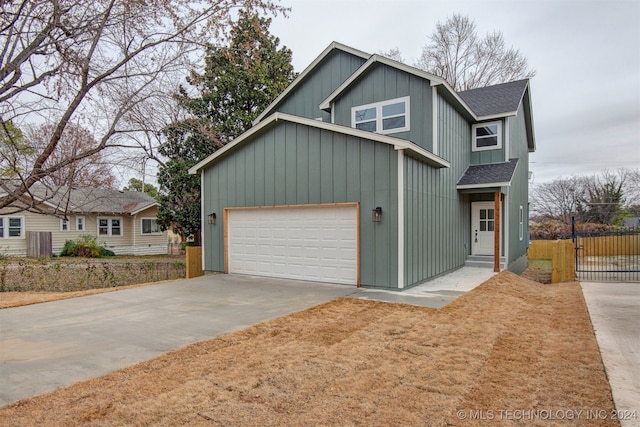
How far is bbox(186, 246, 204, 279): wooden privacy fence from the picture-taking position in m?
11.7

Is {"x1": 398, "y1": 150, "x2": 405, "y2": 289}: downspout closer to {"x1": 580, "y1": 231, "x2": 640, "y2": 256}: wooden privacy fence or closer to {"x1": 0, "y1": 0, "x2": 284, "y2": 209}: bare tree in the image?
{"x1": 0, "y1": 0, "x2": 284, "y2": 209}: bare tree

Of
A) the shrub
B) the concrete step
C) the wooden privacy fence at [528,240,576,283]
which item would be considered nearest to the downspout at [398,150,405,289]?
the concrete step

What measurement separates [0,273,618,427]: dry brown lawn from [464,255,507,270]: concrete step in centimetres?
633

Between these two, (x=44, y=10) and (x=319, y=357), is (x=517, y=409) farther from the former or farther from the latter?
(x=44, y=10)

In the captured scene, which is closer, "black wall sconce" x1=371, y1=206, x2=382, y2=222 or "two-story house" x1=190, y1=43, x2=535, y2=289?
"black wall sconce" x1=371, y1=206, x2=382, y2=222

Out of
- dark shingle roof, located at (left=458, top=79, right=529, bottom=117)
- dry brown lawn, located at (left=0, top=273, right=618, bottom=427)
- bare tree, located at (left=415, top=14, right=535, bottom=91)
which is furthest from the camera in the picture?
bare tree, located at (left=415, top=14, right=535, bottom=91)

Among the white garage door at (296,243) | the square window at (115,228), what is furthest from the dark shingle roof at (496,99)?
the square window at (115,228)

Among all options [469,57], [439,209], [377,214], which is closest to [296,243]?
[377,214]

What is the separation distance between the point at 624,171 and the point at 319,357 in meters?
38.2

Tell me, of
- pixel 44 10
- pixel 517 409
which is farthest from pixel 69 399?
pixel 44 10

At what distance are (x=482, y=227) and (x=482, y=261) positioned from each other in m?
1.38

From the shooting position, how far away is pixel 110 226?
22.7 m

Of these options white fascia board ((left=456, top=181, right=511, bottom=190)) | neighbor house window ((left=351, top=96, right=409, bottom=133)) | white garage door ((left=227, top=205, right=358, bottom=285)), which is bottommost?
white garage door ((left=227, top=205, right=358, bottom=285))

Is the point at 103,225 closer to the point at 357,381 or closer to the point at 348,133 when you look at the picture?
the point at 348,133
